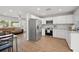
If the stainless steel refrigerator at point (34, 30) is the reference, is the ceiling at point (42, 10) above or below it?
above

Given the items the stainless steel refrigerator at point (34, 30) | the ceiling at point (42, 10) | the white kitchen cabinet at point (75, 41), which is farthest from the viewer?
the stainless steel refrigerator at point (34, 30)

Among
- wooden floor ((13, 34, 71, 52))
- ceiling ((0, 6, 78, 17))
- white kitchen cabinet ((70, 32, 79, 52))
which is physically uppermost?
ceiling ((0, 6, 78, 17))

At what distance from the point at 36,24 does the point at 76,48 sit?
2.44 m

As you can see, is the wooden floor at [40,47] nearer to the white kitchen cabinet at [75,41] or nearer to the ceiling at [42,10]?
the white kitchen cabinet at [75,41]

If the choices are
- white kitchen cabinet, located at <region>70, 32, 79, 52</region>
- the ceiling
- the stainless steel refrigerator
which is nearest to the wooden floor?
white kitchen cabinet, located at <region>70, 32, 79, 52</region>

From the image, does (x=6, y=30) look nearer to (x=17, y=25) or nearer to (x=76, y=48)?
(x=17, y=25)

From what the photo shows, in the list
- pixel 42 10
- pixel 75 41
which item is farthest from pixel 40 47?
pixel 42 10

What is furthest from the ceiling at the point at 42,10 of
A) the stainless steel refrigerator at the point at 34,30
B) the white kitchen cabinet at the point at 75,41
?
the stainless steel refrigerator at the point at 34,30

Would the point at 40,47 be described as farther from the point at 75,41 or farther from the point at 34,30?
the point at 34,30

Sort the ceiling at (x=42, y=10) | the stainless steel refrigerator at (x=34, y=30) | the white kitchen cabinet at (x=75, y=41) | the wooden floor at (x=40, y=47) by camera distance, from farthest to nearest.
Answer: the stainless steel refrigerator at (x=34, y=30)
the wooden floor at (x=40, y=47)
the white kitchen cabinet at (x=75, y=41)
the ceiling at (x=42, y=10)

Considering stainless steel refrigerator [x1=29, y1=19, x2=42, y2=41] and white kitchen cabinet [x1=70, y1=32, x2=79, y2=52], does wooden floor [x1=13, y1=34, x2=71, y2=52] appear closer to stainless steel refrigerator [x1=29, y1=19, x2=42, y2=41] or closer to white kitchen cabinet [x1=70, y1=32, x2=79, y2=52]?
white kitchen cabinet [x1=70, y1=32, x2=79, y2=52]

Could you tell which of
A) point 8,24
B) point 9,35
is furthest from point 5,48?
point 8,24
